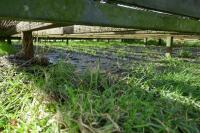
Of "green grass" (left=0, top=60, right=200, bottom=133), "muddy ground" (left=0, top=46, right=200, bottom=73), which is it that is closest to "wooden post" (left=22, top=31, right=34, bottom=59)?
"muddy ground" (left=0, top=46, right=200, bottom=73)

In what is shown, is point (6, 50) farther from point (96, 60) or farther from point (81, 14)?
point (81, 14)

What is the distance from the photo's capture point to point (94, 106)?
1.52 m

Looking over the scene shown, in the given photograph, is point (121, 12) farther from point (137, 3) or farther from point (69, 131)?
point (69, 131)

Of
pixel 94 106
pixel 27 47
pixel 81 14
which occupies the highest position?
pixel 81 14

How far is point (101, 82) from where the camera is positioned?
2098 millimetres

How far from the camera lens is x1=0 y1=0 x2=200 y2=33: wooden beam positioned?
4.00 feet

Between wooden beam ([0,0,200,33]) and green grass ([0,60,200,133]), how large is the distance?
36 cm

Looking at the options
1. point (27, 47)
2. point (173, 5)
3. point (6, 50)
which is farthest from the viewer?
point (6, 50)

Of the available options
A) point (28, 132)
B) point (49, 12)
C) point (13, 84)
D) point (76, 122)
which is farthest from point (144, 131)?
point (13, 84)

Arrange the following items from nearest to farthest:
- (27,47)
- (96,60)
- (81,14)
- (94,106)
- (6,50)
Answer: (81,14), (94,106), (27,47), (96,60), (6,50)

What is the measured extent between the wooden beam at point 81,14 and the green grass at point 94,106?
0.36 m

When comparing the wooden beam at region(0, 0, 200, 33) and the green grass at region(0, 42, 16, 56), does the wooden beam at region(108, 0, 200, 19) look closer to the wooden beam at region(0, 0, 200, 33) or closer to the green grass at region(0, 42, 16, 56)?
the wooden beam at region(0, 0, 200, 33)

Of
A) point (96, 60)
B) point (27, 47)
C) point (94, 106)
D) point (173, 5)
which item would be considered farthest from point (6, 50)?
point (94, 106)

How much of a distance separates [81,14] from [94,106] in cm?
42
